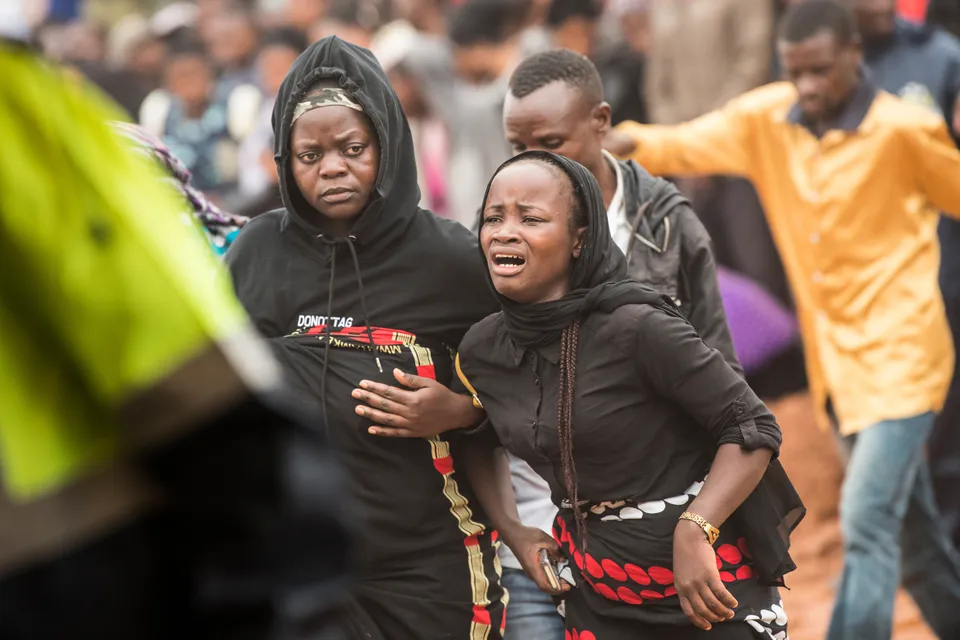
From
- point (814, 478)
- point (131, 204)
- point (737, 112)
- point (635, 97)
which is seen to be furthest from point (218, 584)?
point (635, 97)

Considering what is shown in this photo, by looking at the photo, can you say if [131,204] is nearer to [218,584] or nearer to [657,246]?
[218,584]

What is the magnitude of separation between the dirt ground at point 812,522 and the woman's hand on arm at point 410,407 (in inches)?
137

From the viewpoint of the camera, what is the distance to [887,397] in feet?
17.5

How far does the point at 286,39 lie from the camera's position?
10.8 m

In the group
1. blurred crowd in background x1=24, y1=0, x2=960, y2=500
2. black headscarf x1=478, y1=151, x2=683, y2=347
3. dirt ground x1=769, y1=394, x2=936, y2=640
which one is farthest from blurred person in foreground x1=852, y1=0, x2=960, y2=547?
black headscarf x1=478, y1=151, x2=683, y2=347

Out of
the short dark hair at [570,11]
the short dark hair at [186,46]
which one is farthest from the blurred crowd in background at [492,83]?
the short dark hair at [186,46]

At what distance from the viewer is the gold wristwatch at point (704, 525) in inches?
127

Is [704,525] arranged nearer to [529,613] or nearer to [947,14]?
[529,613]

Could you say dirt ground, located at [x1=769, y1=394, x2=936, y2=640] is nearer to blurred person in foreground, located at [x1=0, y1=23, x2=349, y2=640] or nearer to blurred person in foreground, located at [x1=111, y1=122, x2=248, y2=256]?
blurred person in foreground, located at [x1=111, y1=122, x2=248, y2=256]

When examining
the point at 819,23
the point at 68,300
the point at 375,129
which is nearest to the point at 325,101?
the point at 375,129

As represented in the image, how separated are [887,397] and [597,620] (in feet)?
7.46

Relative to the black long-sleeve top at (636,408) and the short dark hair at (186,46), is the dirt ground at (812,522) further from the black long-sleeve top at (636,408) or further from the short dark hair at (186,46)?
the short dark hair at (186,46)

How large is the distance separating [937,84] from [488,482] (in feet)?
12.4

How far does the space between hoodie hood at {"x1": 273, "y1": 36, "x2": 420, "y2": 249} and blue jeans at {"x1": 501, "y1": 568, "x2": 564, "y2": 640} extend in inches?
41.3
